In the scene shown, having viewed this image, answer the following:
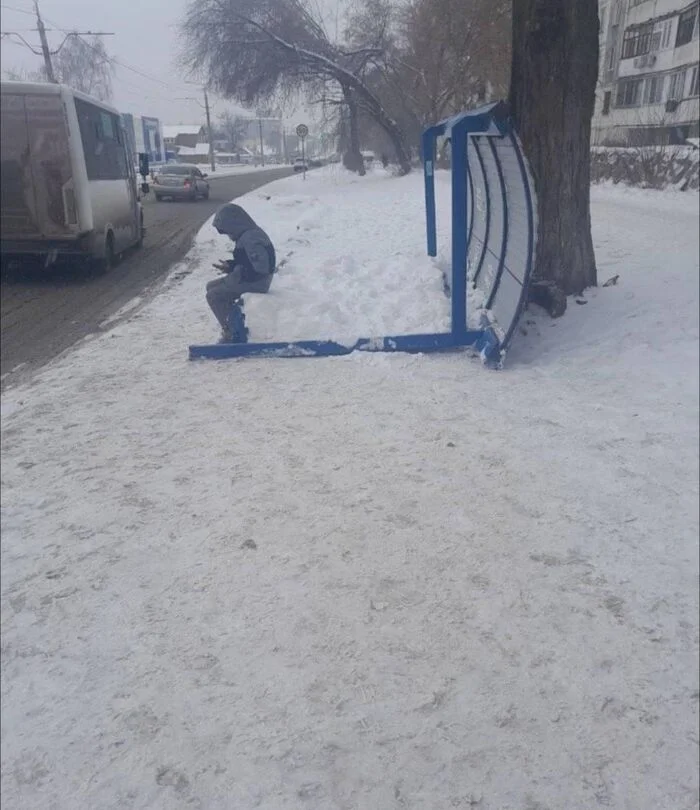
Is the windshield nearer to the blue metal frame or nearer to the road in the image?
the road

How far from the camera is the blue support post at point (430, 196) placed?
12.3 ft

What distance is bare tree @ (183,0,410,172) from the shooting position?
1.76m

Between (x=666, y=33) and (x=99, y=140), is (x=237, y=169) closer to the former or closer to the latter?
(x=99, y=140)

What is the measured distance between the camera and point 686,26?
3.15ft

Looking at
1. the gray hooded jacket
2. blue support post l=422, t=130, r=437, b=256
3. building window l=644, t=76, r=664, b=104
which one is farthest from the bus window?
building window l=644, t=76, r=664, b=104

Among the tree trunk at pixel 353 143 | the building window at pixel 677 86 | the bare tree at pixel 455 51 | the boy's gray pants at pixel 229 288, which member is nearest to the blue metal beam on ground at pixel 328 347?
the boy's gray pants at pixel 229 288

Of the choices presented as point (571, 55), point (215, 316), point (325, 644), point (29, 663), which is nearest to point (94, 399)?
point (215, 316)

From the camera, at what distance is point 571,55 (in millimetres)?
1302

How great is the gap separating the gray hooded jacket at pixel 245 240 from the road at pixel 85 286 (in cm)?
14

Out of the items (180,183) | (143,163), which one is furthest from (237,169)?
(180,183)

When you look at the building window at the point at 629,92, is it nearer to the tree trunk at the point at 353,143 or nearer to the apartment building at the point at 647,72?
the apartment building at the point at 647,72

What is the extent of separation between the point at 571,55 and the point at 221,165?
1520mm

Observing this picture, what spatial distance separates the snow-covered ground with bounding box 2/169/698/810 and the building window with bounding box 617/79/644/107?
150mm

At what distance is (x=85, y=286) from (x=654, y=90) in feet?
10.9
